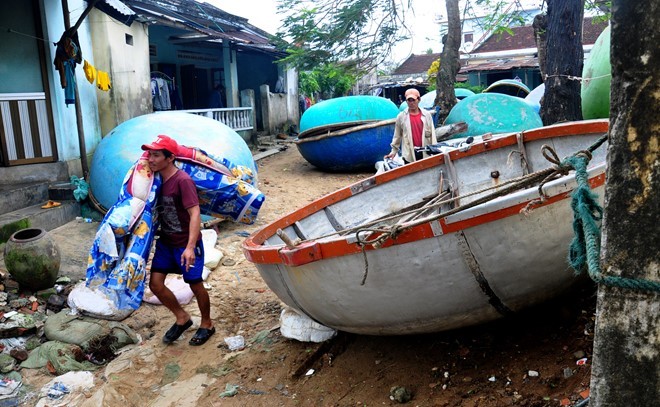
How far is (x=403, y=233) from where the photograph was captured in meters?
2.87

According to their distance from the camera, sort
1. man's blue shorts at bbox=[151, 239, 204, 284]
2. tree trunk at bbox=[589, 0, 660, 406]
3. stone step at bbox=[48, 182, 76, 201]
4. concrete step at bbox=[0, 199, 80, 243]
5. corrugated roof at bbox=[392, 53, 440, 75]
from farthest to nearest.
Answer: corrugated roof at bbox=[392, 53, 440, 75], stone step at bbox=[48, 182, 76, 201], concrete step at bbox=[0, 199, 80, 243], man's blue shorts at bbox=[151, 239, 204, 284], tree trunk at bbox=[589, 0, 660, 406]

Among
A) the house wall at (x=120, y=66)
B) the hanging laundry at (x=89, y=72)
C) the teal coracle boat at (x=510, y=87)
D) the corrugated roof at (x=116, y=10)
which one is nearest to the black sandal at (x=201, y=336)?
the hanging laundry at (x=89, y=72)

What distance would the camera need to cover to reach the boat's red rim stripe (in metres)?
2.83

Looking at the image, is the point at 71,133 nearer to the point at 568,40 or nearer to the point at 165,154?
the point at 165,154

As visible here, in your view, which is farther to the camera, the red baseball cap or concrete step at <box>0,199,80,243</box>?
concrete step at <box>0,199,80,243</box>

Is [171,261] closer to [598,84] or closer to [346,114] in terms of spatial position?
[598,84]

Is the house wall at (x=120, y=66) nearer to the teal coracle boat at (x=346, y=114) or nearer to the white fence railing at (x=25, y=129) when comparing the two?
the white fence railing at (x=25, y=129)

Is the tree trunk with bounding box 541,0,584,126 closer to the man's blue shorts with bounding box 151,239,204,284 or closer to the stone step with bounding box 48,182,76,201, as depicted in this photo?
the man's blue shorts with bounding box 151,239,204,284

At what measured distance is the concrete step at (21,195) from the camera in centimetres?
659

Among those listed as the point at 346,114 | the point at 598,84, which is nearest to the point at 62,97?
the point at 346,114

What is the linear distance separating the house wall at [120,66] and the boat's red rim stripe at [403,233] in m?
5.47

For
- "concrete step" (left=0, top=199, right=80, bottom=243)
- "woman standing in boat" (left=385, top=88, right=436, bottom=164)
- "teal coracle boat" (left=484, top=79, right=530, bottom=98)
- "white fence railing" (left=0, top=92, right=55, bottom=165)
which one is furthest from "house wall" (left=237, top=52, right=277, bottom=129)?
"woman standing in boat" (left=385, top=88, right=436, bottom=164)

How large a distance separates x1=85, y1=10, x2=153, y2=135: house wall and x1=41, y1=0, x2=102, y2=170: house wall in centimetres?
14

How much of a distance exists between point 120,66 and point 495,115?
585cm
